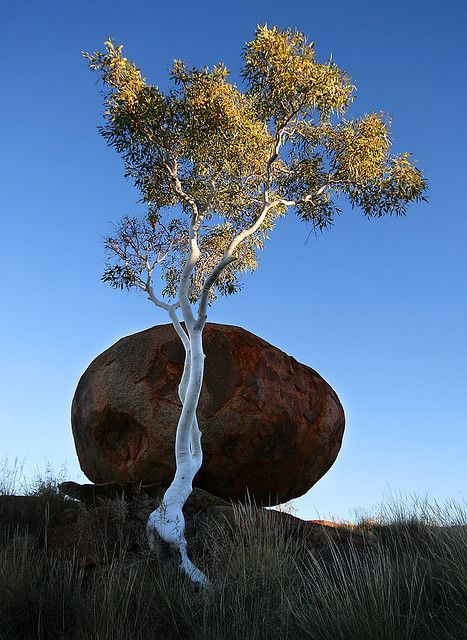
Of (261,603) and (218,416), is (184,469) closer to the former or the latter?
(218,416)

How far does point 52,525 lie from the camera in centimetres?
1275

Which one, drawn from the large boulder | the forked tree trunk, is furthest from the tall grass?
the large boulder

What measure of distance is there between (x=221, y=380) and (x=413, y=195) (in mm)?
6173

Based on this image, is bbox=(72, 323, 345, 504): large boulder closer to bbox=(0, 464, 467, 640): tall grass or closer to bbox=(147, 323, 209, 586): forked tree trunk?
bbox=(147, 323, 209, 586): forked tree trunk

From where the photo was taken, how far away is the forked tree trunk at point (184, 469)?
10.6 metres

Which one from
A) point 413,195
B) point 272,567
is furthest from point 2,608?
point 413,195

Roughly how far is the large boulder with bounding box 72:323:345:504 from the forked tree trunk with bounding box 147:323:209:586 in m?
1.26

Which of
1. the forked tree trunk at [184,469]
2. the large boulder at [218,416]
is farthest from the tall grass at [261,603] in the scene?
the large boulder at [218,416]

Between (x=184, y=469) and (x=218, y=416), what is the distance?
2.40m

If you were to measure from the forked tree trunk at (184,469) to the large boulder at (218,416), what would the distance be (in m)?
1.26

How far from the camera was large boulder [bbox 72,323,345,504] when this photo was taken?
1422cm

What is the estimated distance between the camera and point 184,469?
11906 mm

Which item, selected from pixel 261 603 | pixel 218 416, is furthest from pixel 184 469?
pixel 261 603

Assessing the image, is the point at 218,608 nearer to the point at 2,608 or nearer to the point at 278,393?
the point at 2,608
